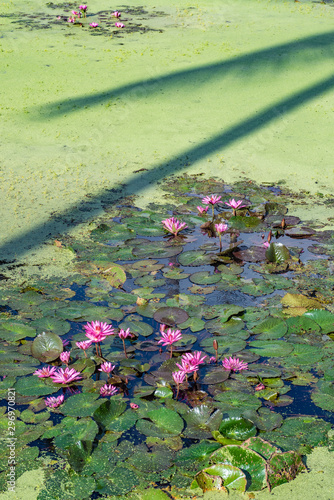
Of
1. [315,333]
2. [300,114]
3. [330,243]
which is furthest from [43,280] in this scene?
[300,114]

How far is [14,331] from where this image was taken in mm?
1894

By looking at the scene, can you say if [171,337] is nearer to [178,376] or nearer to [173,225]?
[178,376]

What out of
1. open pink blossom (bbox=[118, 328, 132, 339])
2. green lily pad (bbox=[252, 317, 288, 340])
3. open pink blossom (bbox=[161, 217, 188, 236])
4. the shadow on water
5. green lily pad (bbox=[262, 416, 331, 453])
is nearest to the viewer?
green lily pad (bbox=[262, 416, 331, 453])

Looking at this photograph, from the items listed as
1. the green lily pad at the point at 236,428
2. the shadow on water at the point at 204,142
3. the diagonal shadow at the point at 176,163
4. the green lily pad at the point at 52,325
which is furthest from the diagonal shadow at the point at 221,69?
the green lily pad at the point at 236,428

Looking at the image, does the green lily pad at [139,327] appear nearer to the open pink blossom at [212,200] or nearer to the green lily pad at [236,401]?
the green lily pad at [236,401]

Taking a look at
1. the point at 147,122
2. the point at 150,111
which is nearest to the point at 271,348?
the point at 147,122

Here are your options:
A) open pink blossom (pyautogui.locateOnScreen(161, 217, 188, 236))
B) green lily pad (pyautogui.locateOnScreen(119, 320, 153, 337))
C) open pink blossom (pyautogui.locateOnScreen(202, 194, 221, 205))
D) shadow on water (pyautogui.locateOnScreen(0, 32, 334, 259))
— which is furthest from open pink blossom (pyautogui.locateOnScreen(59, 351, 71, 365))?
open pink blossom (pyautogui.locateOnScreen(202, 194, 221, 205))

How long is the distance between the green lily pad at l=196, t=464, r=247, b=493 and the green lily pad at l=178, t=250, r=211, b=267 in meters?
1.11

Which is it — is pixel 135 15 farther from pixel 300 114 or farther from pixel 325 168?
pixel 325 168

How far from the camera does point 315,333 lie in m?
1.91

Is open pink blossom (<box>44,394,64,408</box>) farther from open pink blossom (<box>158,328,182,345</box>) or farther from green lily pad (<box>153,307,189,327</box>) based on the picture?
green lily pad (<box>153,307,189,327</box>)

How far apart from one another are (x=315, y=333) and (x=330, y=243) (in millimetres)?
766

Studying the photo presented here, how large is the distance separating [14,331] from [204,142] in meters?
2.25

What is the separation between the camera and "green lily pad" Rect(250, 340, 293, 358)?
178 centimetres
